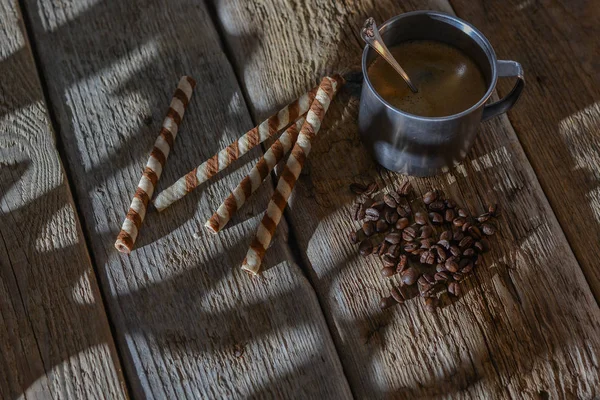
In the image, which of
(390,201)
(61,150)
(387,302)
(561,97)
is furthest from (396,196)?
(61,150)

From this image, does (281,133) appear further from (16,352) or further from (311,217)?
(16,352)

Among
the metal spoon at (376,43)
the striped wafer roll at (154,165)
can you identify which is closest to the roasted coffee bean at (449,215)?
the metal spoon at (376,43)

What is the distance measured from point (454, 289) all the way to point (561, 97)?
22.0 inches

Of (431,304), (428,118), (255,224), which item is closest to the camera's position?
(428,118)

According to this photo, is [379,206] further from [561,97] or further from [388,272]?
[561,97]

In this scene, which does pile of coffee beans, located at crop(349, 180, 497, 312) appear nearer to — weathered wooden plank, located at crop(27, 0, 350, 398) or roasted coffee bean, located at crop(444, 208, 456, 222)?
roasted coffee bean, located at crop(444, 208, 456, 222)

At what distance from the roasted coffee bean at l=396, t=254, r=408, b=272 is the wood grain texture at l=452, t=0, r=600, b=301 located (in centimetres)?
36

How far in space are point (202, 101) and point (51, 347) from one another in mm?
638

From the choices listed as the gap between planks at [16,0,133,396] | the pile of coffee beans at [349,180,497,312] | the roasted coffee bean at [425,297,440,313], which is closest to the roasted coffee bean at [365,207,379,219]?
the pile of coffee beans at [349,180,497,312]

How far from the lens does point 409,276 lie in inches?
57.4

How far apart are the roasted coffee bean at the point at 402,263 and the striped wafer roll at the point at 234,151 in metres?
0.40

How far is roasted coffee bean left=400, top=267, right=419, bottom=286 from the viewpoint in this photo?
1459 millimetres

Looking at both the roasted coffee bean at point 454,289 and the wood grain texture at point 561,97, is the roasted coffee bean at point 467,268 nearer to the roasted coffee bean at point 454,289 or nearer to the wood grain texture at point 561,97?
the roasted coffee bean at point 454,289

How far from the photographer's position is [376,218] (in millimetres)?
1523
